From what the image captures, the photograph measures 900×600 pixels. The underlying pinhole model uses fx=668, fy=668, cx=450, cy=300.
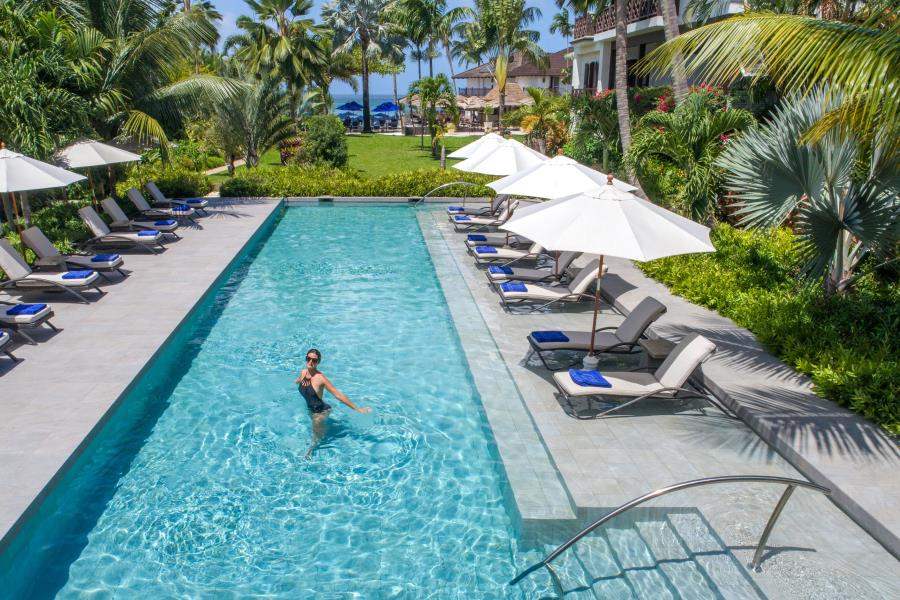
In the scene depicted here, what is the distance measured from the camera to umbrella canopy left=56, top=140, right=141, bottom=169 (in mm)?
14539

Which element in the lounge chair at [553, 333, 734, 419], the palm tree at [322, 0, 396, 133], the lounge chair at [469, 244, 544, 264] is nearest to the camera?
the lounge chair at [553, 333, 734, 419]

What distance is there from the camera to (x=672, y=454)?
703 centimetres

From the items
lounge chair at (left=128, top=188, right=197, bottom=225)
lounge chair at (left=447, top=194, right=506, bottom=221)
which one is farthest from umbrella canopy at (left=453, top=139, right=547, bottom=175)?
lounge chair at (left=128, top=188, right=197, bottom=225)

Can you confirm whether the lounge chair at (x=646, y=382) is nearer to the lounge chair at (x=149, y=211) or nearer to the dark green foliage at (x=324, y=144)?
the lounge chair at (x=149, y=211)

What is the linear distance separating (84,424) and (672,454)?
6.28 m

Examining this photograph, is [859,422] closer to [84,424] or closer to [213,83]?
[84,424]

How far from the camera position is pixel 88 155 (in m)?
14.8

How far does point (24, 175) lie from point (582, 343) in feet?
32.1

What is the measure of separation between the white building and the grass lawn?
28.4 ft

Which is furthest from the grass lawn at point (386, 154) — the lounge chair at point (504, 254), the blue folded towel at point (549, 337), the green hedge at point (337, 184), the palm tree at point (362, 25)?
the blue folded towel at point (549, 337)

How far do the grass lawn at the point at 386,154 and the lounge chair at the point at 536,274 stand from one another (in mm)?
17483

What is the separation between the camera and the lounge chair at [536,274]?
1248 cm

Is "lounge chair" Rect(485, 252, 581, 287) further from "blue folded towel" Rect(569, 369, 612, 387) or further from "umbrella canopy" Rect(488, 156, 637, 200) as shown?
"blue folded towel" Rect(569, 369, 612, 387)

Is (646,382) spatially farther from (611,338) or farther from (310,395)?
(310,395)
